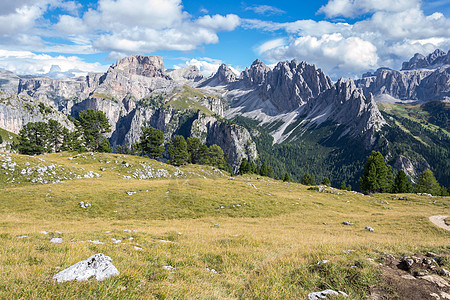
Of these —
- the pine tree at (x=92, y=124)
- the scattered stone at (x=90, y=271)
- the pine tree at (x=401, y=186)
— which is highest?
the pine tree at (x=92, y=124)

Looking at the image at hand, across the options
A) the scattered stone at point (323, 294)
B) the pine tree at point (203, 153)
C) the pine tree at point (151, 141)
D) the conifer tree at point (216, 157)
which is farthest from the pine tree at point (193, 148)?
the scattered stone at point (323, 294)

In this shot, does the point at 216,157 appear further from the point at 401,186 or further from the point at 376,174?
the point at 401,186

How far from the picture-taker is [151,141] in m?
82.8

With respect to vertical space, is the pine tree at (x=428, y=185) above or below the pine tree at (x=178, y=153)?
below

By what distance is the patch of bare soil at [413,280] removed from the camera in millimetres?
7176

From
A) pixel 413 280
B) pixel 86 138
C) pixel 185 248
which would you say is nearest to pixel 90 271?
pixel 185 248

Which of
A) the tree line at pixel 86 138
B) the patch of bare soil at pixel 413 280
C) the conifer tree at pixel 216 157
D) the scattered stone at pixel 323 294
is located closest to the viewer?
the scattered stone at pixel 323 294

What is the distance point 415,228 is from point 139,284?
1305 inches

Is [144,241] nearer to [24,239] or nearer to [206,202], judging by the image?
[24,239]

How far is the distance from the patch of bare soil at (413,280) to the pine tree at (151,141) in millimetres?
80519

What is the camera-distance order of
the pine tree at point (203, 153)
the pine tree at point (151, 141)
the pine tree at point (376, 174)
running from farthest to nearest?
1. the pine tree at point (203, 153)
2. the pine tree at point (151, 141)
3. the pine tree at point (376, 174)

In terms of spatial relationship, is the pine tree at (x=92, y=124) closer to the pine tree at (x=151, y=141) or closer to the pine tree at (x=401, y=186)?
the pine tree at (x=151, y=141)

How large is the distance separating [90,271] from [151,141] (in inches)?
3167

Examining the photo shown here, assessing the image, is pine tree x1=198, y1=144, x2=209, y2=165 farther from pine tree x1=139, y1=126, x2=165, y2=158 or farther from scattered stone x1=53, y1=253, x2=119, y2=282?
scattered stone x1=53, y1=253, x2=119, y2=282
